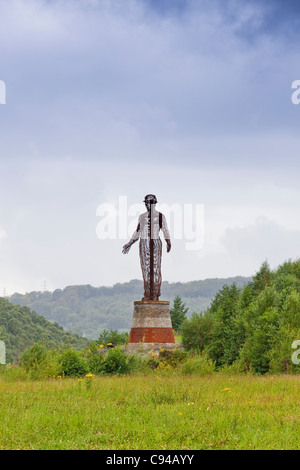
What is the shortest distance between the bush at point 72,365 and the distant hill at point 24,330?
5080 centimetres

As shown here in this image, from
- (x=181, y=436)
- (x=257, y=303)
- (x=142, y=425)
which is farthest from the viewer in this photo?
(x=257, y=303)

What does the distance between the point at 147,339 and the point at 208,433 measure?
21.0 m

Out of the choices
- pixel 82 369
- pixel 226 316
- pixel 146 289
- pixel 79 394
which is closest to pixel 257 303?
pixel 226 316

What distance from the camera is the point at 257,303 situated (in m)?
26.8

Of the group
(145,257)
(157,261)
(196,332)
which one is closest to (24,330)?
(196,332)

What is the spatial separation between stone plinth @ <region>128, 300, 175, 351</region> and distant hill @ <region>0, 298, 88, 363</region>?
41.7 m

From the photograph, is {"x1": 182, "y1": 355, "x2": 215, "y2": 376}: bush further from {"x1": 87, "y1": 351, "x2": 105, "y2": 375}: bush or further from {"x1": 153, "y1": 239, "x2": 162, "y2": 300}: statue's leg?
{"x1": 153, "y1": 239, "x2": 162, "y2": 300}: statue's leg

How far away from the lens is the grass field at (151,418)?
26.2 feet

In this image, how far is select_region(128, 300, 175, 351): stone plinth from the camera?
95.3ft

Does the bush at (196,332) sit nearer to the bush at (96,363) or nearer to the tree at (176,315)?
the bush at (96,363)

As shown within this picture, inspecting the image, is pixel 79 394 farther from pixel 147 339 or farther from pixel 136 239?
pixel 136 239

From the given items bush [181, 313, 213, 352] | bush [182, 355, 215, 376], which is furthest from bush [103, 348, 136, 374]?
bush [181, 313, 213, 352]

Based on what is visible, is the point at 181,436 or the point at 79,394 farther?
the point at 79,394

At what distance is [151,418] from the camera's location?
9281 millimetres
